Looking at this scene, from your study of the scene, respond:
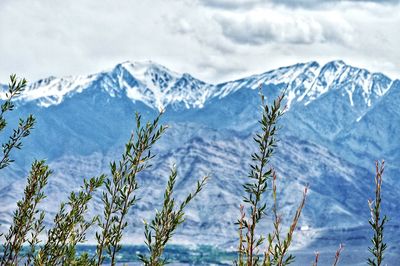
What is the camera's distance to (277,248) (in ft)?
30.5

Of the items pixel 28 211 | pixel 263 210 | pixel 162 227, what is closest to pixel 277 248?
pixel 263 210

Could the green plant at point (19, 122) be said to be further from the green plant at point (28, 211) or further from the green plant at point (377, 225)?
the green plant at point (377, 225)

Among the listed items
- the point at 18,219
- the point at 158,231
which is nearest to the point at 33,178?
the point at 18,219

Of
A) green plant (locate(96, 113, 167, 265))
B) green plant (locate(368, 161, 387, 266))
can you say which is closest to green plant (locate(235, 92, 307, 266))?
green plant (locate(368, 161, 387, 266))

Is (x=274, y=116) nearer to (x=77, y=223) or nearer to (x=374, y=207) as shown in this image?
(x=374, y=207)

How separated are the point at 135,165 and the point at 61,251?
245 centimetres

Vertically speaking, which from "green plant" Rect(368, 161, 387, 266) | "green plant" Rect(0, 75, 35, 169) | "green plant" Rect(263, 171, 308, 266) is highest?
"green plant" Rect(0, 75, 35, 169)

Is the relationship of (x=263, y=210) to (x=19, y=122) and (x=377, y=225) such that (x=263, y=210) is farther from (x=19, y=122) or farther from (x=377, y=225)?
(x=19, y=122)

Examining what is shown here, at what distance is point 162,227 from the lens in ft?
34.2

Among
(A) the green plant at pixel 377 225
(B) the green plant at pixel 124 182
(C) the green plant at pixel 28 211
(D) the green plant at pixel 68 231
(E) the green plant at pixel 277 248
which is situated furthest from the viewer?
(C) the green plant at pixel 28 211

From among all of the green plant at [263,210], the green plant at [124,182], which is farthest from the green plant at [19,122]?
the green plant at [263,210]

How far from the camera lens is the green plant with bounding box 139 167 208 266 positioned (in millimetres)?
10055

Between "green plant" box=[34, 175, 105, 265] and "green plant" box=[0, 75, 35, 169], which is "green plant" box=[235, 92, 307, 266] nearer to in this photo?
"green plant" box=[34, 175, 105, 265]

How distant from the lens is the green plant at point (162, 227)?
1005 centimetres
